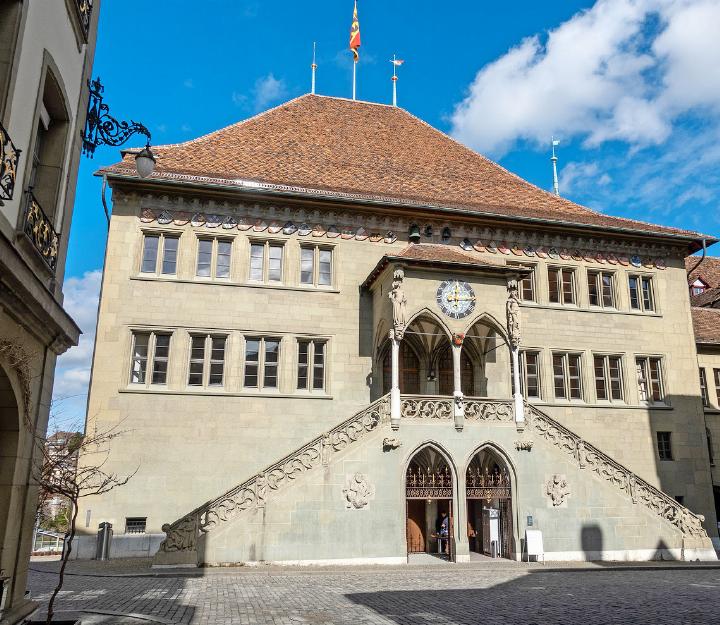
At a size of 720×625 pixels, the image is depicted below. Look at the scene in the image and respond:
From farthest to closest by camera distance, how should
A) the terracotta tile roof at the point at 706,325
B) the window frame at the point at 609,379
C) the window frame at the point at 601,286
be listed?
the terracotta tile roof at the point at 706,325
the window frame at the point at 601,286
the window frame at the point at 609,379

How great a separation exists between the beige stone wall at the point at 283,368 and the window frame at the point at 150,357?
161mm

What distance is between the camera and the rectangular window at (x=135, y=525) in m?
19.6

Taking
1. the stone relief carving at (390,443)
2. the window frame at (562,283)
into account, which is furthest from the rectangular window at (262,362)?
the window frame at (562,283)

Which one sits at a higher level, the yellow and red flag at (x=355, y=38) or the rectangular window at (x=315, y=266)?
the yellow and red flag at (x=355, y=38)

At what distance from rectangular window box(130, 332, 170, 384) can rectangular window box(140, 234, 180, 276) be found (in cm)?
219

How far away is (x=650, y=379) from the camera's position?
997 inches

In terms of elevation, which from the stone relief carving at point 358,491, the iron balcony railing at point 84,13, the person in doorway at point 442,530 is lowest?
the person in doorway at point 442,530

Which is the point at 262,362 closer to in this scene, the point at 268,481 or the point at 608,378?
the point at 268,481

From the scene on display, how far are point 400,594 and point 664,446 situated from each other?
15.9 m

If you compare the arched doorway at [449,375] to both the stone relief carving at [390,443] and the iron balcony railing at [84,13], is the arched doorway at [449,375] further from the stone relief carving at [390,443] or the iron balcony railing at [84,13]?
the iron balcony railing at [84,13]

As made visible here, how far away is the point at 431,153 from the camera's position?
28422 millimetres

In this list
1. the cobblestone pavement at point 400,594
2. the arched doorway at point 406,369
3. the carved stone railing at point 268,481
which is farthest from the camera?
the arched doorway at point 406,369

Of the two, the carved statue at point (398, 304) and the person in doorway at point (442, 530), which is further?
the person in doorway at point (442, 530)

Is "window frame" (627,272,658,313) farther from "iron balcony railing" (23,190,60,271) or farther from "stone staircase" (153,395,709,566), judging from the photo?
"iron balcony railing" (23,190,60,271)
